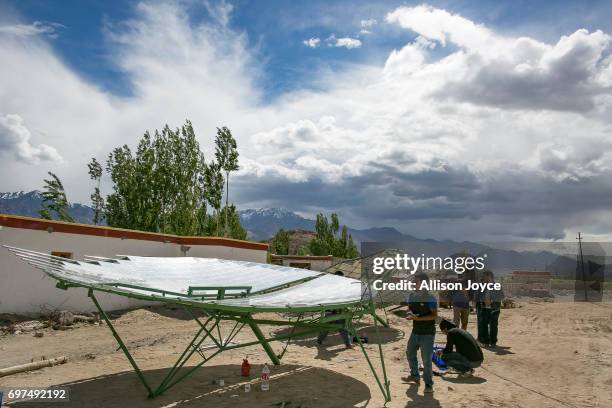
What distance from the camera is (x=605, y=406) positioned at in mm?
7906

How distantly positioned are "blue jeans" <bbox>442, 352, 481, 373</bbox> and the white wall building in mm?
14210

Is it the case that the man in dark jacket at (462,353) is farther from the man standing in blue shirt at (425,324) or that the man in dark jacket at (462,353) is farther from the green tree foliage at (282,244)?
the green tree foliage at (282,244)

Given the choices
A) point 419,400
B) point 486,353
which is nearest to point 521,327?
point 486,353

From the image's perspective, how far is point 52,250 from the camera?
16.9 meters

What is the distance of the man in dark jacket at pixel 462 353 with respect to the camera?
31.7ft

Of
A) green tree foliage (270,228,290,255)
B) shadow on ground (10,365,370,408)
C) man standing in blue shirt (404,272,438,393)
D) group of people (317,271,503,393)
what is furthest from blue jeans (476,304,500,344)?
green tree foliage (270,228,290,255)

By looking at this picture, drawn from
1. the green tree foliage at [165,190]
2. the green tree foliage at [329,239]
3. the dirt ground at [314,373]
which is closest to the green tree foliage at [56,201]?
the green tree foliage at [165,190]

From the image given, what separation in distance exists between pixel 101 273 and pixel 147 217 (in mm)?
31423

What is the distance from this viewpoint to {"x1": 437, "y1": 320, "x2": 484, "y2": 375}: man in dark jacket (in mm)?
9648

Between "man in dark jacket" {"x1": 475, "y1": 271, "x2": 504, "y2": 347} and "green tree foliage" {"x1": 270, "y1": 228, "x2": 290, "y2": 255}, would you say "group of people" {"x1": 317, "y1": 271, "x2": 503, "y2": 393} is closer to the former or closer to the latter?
"man in dark jacket" {"x1": 475, "y1": 271, "x2": 504, "y2": 347}

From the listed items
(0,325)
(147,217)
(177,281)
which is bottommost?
(0,325)

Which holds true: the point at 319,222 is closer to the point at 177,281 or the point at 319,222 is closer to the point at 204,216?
the point at 204,216

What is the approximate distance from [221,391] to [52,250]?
465 inches

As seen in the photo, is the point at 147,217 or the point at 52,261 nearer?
the point at 52,261
